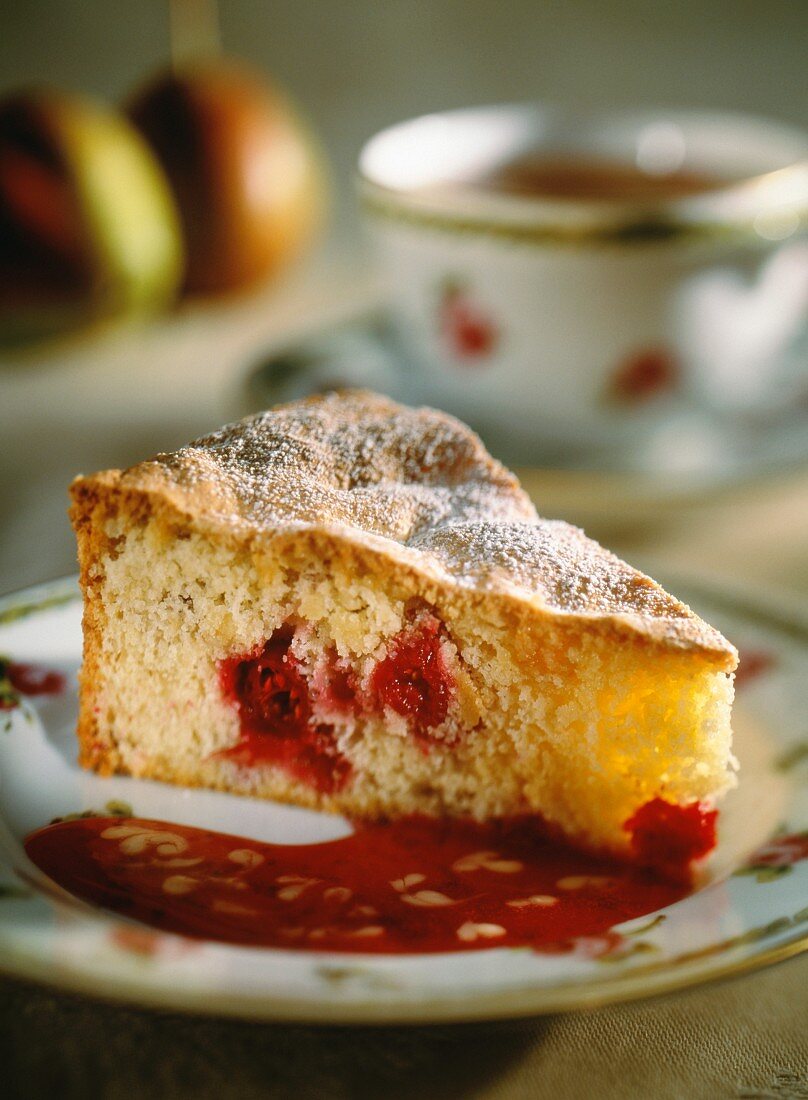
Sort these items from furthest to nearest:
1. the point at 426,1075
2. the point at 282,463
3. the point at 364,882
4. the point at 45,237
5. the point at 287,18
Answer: the point at 287,18
the point at 45,237
the point at 282,463
the point at 364,882
the point at 426,1075

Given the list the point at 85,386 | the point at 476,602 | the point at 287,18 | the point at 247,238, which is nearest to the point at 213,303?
the point at 247,238

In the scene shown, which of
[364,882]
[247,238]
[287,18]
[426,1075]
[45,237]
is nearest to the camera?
[426,1075]

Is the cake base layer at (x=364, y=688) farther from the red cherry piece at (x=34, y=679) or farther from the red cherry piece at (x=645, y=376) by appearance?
the red cherry piece at (x=645, y=376)

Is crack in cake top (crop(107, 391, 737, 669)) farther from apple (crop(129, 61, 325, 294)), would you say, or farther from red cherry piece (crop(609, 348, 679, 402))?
apple (crop(129, 61, 325, 294))

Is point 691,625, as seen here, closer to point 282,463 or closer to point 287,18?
point 282,463

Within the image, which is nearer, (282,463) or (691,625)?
(691,625)
